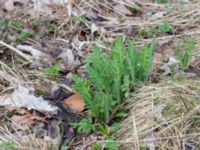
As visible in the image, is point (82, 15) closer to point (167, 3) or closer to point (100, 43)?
point (100, 43)

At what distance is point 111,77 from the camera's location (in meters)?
2.60

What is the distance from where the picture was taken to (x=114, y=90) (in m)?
2.57

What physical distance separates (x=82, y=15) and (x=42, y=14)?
0.98 ft

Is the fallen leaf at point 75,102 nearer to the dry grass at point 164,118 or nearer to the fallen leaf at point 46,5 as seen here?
the dry grass at point 164,118

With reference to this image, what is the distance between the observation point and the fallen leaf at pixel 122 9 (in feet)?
11.9

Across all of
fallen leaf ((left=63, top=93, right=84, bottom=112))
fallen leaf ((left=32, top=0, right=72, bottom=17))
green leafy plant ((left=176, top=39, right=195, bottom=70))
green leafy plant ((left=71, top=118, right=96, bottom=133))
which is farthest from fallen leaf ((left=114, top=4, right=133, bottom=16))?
green leafy plant ((left=71, top=118, right=96, bottom=133))

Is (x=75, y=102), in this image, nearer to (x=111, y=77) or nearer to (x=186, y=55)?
(x=111, y=77)

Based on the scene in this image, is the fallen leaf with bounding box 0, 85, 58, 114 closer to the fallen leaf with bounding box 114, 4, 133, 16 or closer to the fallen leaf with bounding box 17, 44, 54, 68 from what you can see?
the fallen leaf with bounding box 17, 44, 54, 68

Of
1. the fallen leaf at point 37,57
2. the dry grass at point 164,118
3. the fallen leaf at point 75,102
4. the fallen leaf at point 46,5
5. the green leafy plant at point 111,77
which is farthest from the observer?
the fallen leaf at point 46,5

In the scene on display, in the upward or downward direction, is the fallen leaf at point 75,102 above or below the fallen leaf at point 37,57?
below

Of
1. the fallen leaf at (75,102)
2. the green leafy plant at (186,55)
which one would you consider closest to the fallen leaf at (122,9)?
the green leafy plant at (186,55)

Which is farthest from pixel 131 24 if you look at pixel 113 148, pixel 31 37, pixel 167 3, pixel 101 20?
pixel 113 148

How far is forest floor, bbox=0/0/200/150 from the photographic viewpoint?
2.45m

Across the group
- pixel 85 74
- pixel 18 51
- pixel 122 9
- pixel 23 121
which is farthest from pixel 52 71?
pixel 122 9
